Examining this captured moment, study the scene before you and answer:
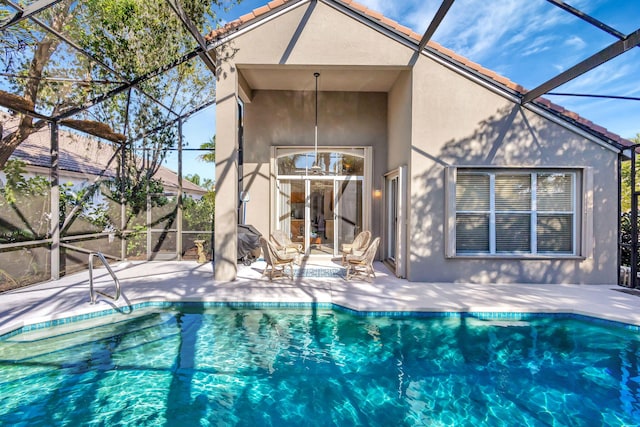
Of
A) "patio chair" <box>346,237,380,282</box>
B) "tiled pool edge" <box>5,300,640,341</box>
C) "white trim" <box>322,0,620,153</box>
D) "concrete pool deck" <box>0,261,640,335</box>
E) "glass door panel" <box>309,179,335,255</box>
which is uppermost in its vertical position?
"white trim" <box>322,0,620,153</box>

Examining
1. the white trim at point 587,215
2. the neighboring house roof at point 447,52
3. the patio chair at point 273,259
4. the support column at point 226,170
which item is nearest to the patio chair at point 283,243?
the patio chair at point 273,259

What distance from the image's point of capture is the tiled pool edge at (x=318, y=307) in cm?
453

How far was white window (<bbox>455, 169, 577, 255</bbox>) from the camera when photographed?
6.73 metres

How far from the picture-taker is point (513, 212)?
6754mm

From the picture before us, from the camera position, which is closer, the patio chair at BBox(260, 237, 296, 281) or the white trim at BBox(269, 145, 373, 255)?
the patio chair at BBox(260, 237, 296, 281)

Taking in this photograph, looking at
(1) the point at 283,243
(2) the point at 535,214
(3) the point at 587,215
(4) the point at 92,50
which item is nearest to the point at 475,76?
(2) the point at 535,214

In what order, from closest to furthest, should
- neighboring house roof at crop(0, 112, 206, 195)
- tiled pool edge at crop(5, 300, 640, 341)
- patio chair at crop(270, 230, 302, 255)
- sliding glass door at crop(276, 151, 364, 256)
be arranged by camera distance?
tiled pool edge at crop(5, 300, 640, 341) → patio chair at crop(270, 230, 302, 255) → neighboring house roof at crop(0, 112, 206, 195) → sliding glass door at crop(276, 151, 364, 256)

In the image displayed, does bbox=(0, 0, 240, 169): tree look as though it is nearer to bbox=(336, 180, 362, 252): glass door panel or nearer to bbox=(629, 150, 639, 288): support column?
bbox=(336, 180, 362, 252): glass door panel

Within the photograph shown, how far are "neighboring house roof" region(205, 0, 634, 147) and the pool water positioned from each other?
4195 mm

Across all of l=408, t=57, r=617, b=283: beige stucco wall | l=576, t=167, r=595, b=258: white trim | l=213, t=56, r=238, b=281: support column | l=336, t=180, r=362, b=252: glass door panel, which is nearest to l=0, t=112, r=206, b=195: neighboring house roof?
l=213, t=56, r=238, b=281: support column

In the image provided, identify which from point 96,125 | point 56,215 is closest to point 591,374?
point 56,215

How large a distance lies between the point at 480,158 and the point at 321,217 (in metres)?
4.62

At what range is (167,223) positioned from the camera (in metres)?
9.20

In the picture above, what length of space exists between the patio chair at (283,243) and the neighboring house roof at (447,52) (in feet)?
16.0
